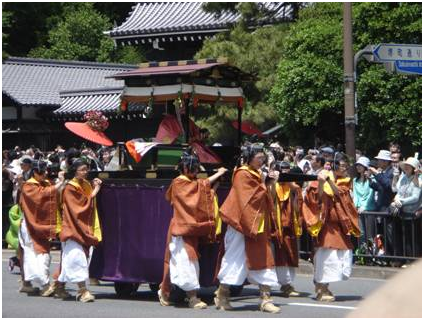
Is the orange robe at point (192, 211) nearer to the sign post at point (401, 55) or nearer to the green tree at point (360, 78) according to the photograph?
the sign post at point (401, 55)

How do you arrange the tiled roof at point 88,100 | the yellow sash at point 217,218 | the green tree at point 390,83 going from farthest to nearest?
the tiled roof at point 88,100 < the green tree at point 390,83 < the yellow sash at point 217,218

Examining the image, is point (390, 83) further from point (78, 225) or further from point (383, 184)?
point (78, 225)

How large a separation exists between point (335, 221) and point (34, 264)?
3.25 meters

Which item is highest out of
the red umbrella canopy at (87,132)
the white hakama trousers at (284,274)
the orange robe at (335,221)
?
the red umbrella canopy at (87,132)

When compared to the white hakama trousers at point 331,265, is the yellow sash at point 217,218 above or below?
above

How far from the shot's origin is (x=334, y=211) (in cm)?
964

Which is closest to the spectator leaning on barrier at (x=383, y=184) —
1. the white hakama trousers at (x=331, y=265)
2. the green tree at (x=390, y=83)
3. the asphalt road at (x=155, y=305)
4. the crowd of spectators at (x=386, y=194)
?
the crowd of spectators at (x=386, y=194)

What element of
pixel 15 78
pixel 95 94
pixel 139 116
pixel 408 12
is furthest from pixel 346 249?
pixel 15 78

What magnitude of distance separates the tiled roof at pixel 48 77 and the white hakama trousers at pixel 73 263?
782 inches

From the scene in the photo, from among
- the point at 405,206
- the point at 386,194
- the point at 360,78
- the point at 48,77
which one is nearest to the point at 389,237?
the point at 405,206

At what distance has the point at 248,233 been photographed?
344 inches

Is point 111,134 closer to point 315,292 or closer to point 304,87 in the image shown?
point 304,87

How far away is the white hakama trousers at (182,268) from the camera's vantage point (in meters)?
8.87

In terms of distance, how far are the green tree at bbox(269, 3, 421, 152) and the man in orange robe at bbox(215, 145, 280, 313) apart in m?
9.71
